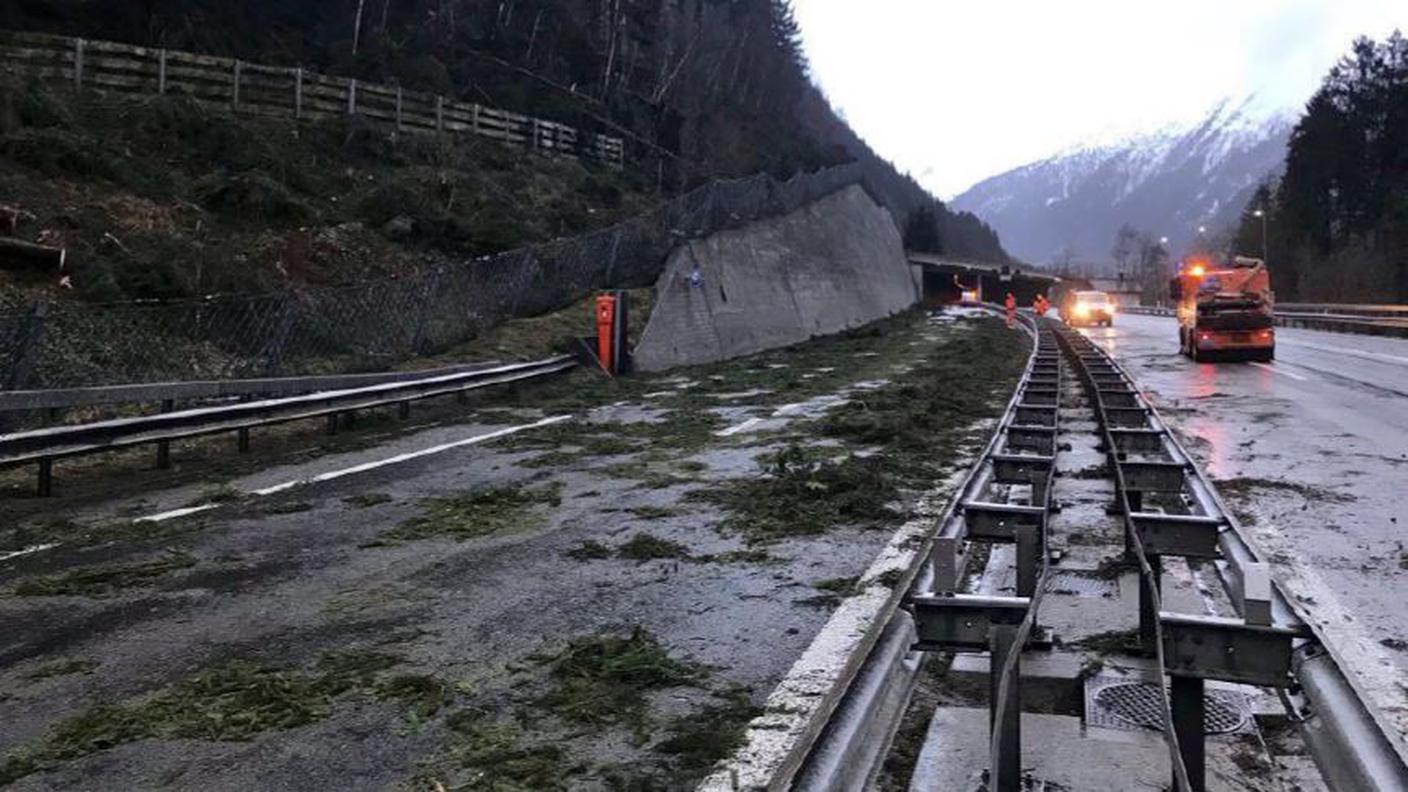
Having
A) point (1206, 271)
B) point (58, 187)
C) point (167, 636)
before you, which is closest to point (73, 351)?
point (58, 187)

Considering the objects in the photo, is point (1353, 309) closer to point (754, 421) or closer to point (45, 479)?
point (754, 421)

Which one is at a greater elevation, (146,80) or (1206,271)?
(146,80)

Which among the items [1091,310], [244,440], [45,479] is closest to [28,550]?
[45,479]

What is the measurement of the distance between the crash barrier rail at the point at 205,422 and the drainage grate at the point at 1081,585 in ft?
27.5

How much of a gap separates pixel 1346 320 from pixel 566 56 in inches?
1579

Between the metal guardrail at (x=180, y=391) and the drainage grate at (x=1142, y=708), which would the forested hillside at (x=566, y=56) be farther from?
the drainage grate at (x=1142, y=708)

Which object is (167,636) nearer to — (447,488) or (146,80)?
(447,488)

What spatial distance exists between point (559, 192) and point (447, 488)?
27.2 metres

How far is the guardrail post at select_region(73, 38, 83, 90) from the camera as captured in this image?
24.8 m

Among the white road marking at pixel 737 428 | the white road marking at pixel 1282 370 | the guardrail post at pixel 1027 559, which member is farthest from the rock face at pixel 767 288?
the guardrail post at pixel 1027 559

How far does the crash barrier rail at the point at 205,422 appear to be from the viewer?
27.7ft

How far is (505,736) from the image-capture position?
3.71 m

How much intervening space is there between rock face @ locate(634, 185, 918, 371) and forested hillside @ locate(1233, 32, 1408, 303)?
119 ft

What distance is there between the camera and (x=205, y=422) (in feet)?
33.4
